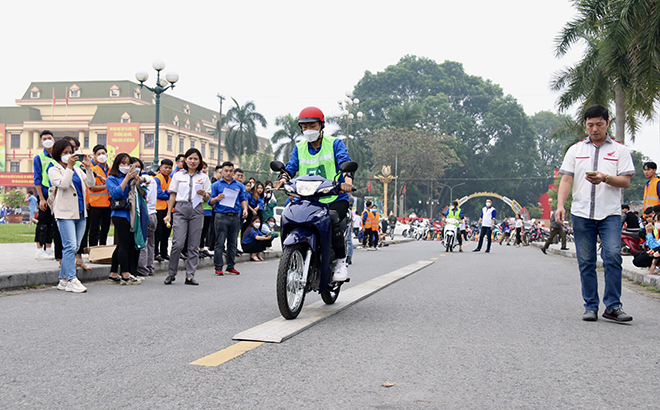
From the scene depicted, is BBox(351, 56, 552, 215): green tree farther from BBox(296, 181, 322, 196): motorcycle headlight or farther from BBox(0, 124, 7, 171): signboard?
BBox(296, 181, 322, 196): motorcycle headlight

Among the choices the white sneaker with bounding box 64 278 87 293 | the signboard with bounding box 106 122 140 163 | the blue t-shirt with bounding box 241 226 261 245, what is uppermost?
the signboard with bounding box 106 122 140 163

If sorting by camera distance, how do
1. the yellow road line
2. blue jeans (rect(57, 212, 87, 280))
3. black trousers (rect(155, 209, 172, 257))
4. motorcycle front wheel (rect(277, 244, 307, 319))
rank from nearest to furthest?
the yellow road line < motorcycle front wheel (rect(277, 244, 307, 319)) < blue jeans (rect(57, 212, 87, 280)) < black trousers (rect(155, 209, 172, 257))

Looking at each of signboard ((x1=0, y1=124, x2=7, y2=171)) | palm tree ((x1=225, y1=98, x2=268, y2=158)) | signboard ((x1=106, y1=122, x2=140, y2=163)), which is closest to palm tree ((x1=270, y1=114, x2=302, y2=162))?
palm tree ((x1=225, y1=98, x2=268, y2=158))

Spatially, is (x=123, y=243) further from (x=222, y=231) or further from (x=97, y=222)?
(x=222, y=231)

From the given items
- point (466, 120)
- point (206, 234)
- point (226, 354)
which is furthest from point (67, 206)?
point (466, 120)

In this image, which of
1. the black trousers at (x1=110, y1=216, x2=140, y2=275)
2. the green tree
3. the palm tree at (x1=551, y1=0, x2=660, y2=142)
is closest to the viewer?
the black trousers at (x1=110, y1=216, x2=140, y2=275)

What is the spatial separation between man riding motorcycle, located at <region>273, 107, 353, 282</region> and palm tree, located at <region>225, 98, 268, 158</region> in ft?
208

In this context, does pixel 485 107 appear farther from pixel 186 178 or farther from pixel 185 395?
pixel 185 395

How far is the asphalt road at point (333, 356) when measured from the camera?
138 inches

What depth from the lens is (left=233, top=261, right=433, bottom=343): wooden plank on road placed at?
5.04m

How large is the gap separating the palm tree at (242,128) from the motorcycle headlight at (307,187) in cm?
6393

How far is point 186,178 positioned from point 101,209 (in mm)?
1589

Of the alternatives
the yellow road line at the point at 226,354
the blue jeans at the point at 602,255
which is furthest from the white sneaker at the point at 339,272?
the blue jeans at the point at 602,255

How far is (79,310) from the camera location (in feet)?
21.7
